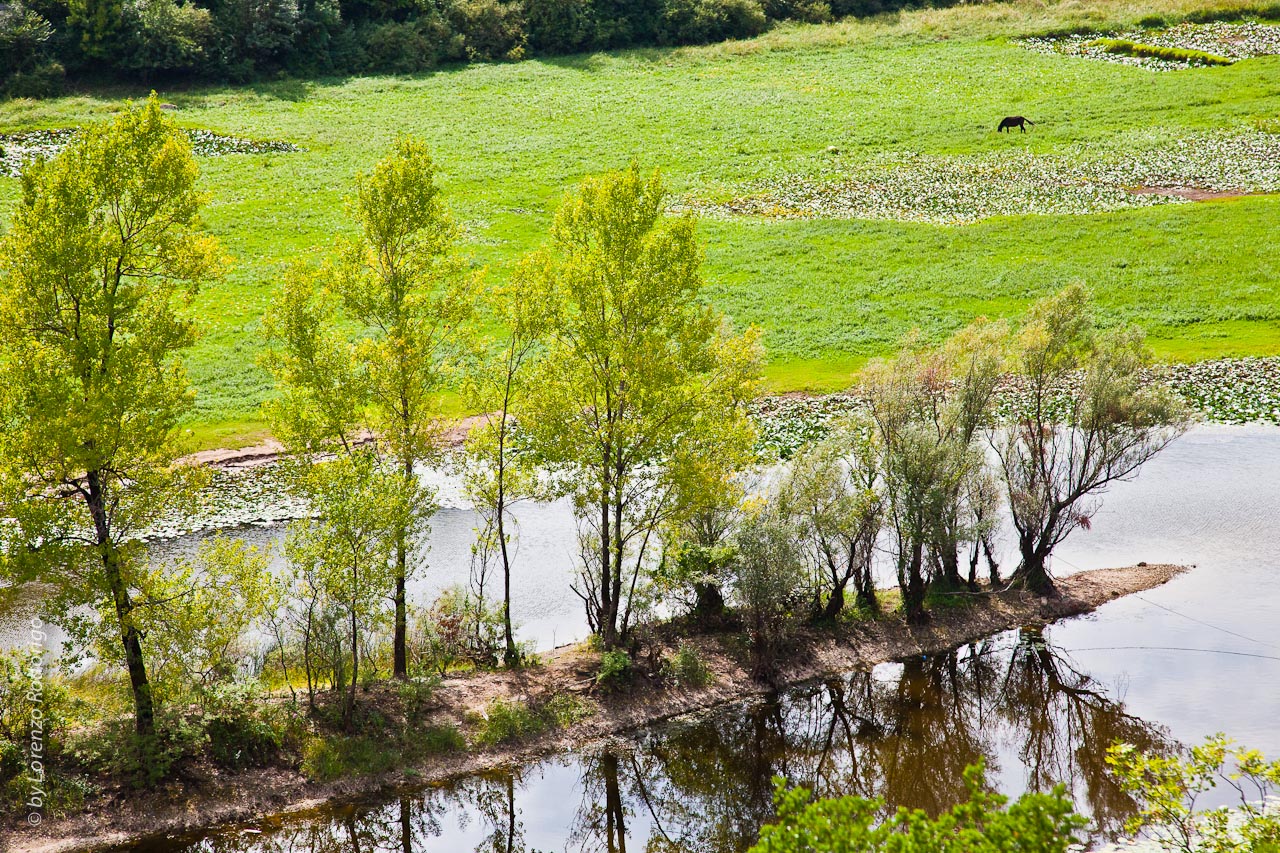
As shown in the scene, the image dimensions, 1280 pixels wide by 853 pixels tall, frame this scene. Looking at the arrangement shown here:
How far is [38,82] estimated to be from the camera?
80062 millimetres

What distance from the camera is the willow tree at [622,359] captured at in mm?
29562

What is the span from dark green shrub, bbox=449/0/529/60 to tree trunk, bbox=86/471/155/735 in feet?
264

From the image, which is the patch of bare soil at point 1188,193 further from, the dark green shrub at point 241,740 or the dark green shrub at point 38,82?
the dark green shrub at point 38,82

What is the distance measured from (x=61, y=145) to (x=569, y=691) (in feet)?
204

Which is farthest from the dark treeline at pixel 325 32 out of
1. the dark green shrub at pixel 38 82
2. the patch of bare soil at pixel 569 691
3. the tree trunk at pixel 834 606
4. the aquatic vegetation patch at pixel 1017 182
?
the tree trunk at pixel 834 606

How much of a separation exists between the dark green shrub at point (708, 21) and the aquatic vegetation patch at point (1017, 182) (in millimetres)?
30879

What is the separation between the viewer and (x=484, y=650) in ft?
107

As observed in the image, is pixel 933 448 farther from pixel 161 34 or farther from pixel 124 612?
pixel 161 34

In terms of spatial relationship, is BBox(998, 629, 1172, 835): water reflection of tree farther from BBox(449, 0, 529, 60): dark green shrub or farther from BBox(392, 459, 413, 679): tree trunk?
BBox(449, 0, 529, 60): dark green shrub

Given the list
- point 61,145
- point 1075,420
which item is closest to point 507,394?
point 1075,420

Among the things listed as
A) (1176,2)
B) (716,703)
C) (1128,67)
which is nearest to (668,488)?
(716,703)

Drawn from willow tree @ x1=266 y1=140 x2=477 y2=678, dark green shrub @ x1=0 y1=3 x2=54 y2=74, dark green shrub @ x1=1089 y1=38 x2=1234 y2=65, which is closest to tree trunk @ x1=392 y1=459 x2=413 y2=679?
willow tree @ x1=266 y1=140 x2=477 y2=678

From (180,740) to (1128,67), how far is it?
9418 centimetres

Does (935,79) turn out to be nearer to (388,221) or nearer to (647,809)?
(388,221)
